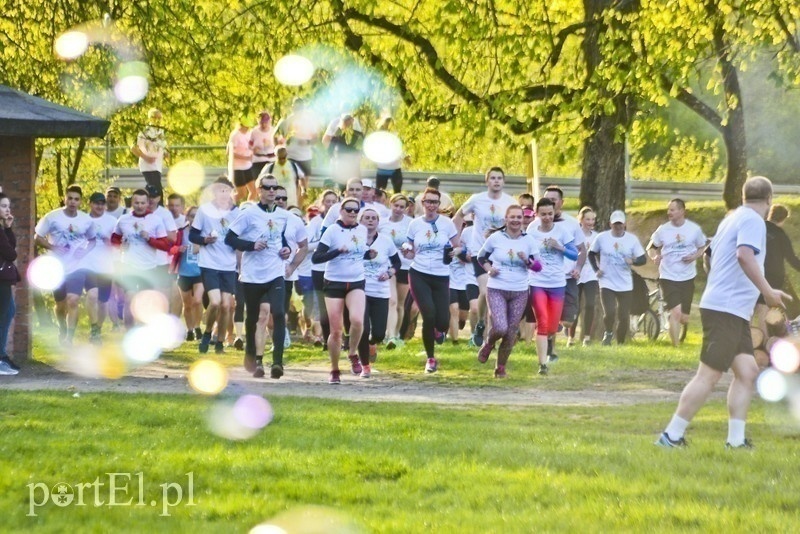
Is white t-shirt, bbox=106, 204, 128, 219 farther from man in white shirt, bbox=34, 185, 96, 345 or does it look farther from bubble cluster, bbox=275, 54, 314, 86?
bubble cluster, bbox=275, 54, 314, 86

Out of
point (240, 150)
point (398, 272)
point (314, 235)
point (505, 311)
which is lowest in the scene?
point (505, 311)

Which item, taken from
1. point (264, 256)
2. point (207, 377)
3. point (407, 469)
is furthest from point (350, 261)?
point (407, 469)

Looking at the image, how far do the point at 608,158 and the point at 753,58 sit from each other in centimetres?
501

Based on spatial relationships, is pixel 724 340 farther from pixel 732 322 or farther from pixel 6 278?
pixel 6 278

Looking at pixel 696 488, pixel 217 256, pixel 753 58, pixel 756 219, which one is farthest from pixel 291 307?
pixel 696 488

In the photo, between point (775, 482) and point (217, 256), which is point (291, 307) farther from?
point (775, 482)

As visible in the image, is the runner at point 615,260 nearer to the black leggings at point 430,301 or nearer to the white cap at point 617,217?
the white cap at point 617,217

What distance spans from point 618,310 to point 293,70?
5.71 metres

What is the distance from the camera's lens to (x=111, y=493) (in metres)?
9.26

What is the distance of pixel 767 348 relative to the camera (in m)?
17.7

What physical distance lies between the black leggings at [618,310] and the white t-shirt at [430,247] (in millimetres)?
4750

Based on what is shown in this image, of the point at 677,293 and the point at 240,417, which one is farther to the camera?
the point at 677,293

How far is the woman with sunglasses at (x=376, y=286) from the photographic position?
1767 cm

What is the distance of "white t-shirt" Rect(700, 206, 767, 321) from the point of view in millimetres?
11062
